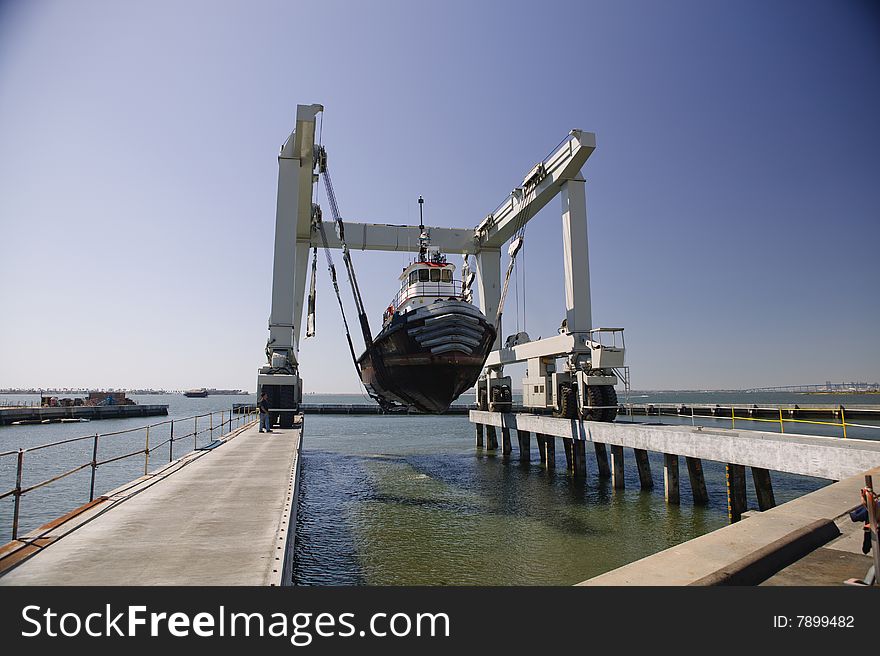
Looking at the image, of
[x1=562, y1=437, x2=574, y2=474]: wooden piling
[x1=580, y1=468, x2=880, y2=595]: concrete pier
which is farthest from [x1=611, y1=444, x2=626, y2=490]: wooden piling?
[x1=580, y1=468, x2=880, y2=595]: concrete pier

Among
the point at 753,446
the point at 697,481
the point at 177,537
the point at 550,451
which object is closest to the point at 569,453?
the point at 550,451

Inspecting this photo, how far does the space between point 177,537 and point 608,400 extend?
58.5 feet

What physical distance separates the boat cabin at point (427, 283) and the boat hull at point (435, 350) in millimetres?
2574

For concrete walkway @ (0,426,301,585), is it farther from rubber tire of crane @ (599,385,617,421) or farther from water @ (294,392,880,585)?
rubber tire of crane @ (599,385,617,421)

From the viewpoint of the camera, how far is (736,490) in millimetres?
14617

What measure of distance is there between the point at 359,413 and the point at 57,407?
127 feet

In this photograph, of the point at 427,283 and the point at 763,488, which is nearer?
the point at 763,488

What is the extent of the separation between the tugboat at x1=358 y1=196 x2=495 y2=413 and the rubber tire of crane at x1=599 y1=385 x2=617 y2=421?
525 centimetres

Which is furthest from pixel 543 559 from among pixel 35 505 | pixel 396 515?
pixel 35 505

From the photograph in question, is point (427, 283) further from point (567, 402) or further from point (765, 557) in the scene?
point (765, 557)

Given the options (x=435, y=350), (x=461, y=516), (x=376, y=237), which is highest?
(x=376, y=237)

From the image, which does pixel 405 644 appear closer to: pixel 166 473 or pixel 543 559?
pixel 543 559

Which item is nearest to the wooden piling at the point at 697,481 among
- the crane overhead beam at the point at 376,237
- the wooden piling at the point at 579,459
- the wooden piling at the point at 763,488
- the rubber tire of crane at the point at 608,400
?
the wooden piling at the point at 763,488

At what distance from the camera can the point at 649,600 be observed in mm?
3859
